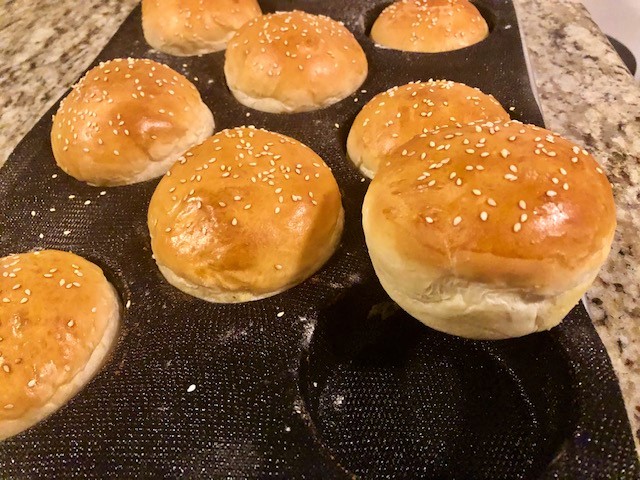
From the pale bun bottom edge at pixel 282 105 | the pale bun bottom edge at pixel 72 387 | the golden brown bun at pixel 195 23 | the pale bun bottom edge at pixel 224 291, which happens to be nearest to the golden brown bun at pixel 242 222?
the pale bun bottom edge at pixel 224 291

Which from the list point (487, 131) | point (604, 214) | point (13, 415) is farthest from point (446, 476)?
point (13, 415)

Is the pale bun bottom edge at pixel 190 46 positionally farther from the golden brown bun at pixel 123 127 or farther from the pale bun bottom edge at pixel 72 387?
the pale bun bottom edge at pixel 72 387

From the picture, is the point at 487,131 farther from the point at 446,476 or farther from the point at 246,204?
the point at 446,476

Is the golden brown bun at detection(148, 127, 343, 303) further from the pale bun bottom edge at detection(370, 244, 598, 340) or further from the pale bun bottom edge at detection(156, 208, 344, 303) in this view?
the pale bun bottom edge at detection(370, 244, 598, 340)

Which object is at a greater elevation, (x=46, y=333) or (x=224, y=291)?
(x=46, y=333)

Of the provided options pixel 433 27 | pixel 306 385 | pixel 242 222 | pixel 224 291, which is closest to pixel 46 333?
pixel 224 291

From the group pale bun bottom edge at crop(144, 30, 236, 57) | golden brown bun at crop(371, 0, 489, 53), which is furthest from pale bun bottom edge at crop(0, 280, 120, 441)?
golden brown bun at crop(371, 0, 489, 53)

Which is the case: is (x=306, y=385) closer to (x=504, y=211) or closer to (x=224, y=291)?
(x=224, y=291)
